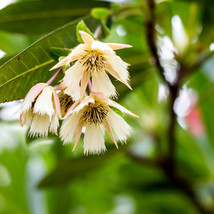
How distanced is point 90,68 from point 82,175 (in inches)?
43.3

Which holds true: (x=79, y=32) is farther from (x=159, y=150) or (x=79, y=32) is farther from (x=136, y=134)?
(x=136, y=134)

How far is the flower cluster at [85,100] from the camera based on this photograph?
0.82 meters

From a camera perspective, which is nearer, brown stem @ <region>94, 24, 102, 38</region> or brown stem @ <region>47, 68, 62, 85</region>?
brown stem @ <region>47, 68, 62, 85</region>

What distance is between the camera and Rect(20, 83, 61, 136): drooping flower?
0.81 metres

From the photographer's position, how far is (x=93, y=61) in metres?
0.86

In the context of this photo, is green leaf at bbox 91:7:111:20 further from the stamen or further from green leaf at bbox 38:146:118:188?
green leaf at bbox 38:146:118:188

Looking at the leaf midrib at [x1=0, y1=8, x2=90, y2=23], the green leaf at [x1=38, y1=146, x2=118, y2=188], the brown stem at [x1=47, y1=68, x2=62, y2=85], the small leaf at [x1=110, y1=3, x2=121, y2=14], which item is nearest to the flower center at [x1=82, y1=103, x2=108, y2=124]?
the brown stem at [x1=47, y1=68, x2=62, y2=85]

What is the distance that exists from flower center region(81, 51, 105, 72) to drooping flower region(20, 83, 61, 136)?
0.10 metres

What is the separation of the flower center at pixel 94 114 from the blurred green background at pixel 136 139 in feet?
0.99

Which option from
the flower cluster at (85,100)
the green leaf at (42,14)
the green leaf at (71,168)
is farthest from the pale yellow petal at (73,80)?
the green leaf at (71,168)

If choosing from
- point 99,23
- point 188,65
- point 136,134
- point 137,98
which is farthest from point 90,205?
point 99,23

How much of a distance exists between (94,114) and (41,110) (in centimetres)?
13

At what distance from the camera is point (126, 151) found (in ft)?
6.07

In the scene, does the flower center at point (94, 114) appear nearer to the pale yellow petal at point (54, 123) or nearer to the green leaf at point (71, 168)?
the pale yellow petal at point (54, 123)
